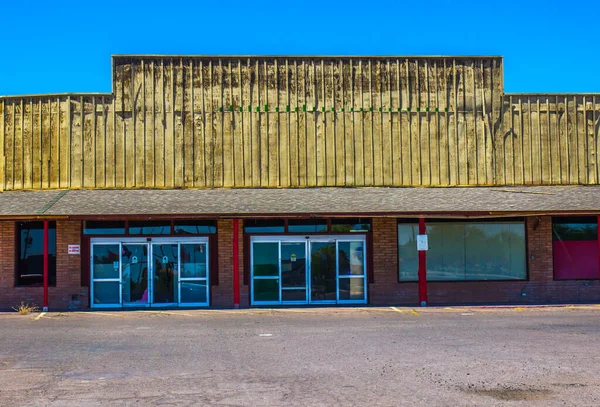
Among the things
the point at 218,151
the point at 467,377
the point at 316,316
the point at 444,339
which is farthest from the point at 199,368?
the point at 218,151

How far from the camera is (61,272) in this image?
21391 millimetres

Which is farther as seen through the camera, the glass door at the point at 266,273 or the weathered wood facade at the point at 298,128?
the weathered wood facade at the point at 298,128

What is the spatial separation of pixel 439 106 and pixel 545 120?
10.8 feet

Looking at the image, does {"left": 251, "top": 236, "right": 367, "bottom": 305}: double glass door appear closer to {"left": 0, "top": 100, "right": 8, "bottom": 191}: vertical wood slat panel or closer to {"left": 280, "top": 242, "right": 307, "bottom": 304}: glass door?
{"left": 280, "top": 242, "right": 307, "bottom": 304}: glass door

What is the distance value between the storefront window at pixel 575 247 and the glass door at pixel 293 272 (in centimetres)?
736

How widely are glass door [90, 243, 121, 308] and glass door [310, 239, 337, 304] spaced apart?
5.50m

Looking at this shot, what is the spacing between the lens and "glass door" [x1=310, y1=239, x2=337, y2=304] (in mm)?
21891

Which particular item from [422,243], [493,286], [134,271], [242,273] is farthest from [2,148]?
[493,286]

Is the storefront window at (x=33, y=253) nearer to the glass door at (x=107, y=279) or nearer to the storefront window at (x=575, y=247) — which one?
the glass door at (x=107, y=279)

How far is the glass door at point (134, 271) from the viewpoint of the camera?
21.5 m

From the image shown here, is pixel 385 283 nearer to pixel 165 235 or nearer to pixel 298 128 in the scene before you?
pixel 298 128

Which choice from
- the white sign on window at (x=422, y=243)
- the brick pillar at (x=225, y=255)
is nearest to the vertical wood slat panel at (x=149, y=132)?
the brick pillar at (x=225, y=255)

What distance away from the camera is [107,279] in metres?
21.5

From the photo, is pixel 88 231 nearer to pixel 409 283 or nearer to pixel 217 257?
pixel 217 257
